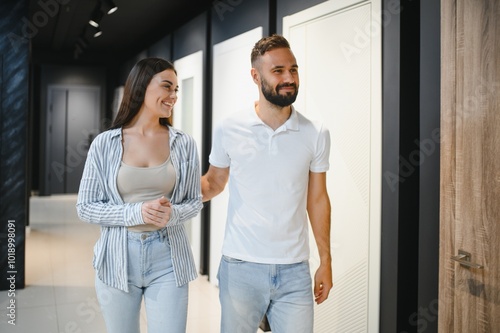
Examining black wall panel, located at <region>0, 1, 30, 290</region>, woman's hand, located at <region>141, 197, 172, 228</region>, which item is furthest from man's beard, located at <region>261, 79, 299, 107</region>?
black wall panel, located at <region>0, 1, 30, 290</region>

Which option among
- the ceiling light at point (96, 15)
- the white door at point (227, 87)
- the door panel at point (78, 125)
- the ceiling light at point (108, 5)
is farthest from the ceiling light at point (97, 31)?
the door panel at point (78, 125)

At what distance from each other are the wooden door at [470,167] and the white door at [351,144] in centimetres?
53

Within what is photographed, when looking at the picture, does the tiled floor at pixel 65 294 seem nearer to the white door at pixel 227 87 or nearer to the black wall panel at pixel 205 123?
the black wall panel at pixel 205 123

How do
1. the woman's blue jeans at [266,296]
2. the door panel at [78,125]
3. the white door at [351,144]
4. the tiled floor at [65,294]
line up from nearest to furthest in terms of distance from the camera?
the woman's blue jeans at [266,296], the white door at [351,144], the tiled floor at [65,294], the door panel at [78,125]

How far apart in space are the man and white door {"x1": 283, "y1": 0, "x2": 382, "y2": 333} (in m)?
0.94

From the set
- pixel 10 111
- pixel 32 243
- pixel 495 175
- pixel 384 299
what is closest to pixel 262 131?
pixel 495 175

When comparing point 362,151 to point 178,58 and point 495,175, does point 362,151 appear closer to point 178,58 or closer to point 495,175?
point 495,175

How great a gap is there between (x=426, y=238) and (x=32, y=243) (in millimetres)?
5670

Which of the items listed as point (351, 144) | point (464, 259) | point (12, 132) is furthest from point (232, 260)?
point (12, 132)

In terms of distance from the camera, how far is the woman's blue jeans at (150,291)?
181 cm

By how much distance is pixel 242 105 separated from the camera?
4336 millimetres

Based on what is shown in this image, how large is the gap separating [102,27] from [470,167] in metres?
6.73

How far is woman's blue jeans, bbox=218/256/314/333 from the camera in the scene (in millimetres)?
Result: 1838

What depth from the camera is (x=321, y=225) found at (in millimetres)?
1994
